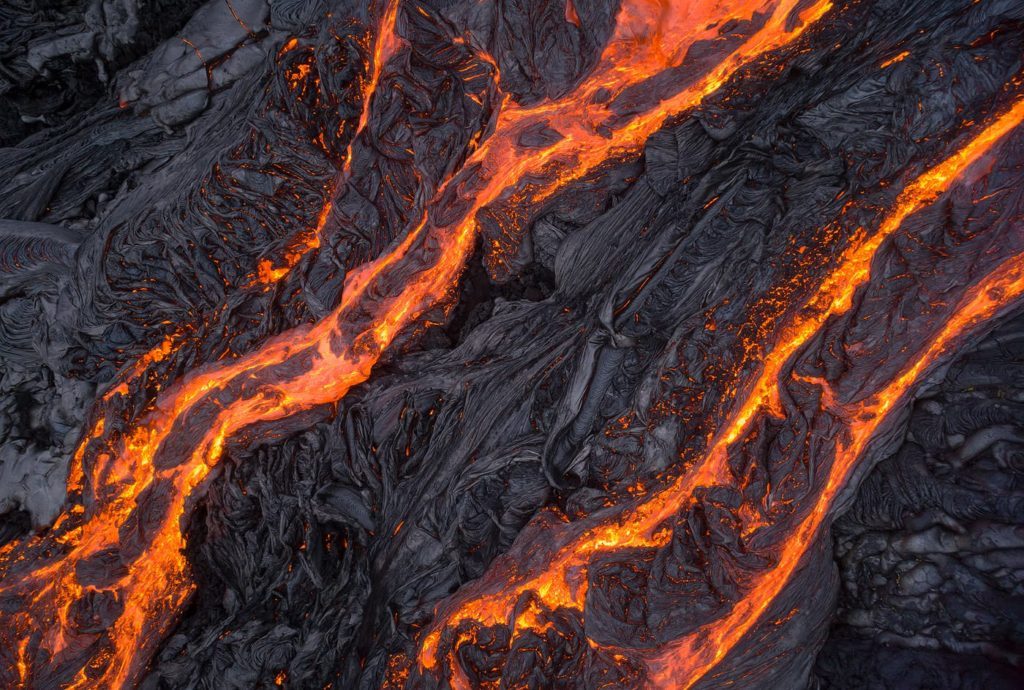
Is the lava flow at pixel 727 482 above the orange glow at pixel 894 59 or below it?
below

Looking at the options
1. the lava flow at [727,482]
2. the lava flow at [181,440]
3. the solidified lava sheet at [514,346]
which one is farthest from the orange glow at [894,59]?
the lava flow at [181,440]

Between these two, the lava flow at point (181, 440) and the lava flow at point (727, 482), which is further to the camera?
the lava flow at point (181, 440)

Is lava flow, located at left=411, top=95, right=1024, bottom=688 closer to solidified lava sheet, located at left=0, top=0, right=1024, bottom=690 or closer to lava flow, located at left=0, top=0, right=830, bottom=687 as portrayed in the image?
solidified lava sheet, located at left=0, top=0, right=1024, bottom=690

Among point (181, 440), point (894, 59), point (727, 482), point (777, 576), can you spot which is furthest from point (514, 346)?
point (894, 59)

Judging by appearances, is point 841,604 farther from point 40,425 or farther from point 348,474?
point 40,425

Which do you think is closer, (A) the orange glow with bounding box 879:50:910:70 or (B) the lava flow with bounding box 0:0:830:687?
(A) the orange glow with bounding box 879:50:910:70

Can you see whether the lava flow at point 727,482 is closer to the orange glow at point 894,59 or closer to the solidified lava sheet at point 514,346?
the solidified lava sheet at point 514,346

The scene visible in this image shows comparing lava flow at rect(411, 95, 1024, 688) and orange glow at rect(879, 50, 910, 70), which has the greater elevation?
orange glow at rect(879, 50, 910, 70)

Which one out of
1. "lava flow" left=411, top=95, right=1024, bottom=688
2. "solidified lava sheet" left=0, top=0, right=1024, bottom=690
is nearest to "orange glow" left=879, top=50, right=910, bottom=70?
"solidified lava sheet" left=0, top=0, right=1024, bottom=690
